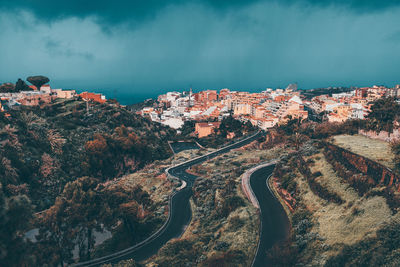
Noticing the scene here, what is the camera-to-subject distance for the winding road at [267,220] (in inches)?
872

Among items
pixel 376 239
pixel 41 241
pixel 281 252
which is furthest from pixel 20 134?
pixel 376 239

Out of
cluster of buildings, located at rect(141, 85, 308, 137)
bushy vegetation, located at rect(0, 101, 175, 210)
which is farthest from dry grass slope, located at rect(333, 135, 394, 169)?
cluster of buildings, located at rect(141, 85, 308, 137)

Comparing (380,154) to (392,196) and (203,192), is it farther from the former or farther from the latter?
(203,192)

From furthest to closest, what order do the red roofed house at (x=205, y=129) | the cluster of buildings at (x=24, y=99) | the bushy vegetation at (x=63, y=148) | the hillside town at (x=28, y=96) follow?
1. the red roofed house at (x=205, y=129)
2. the hillside town at (x=28, y=96)
3. the cluster of buildings at (x=24, y=99)
4. the bushy vegetation at (x=63, y=148)

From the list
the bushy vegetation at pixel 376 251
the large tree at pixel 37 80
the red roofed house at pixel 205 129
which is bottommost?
the bushy vegetation at pixel 376 251

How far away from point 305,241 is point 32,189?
3782cm

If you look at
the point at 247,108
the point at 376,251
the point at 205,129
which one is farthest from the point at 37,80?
the point at 376,251

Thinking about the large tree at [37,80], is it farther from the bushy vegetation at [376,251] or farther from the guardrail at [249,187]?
the bushy vegetation at [376,251]

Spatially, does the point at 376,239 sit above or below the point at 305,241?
above

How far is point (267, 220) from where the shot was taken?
87.9 feet

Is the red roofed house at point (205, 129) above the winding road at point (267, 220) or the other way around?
above

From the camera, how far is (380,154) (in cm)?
2914

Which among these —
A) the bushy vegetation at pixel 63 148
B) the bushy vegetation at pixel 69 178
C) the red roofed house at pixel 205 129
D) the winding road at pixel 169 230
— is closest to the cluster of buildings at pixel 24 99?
the bushy vegetation at pixel 69 178

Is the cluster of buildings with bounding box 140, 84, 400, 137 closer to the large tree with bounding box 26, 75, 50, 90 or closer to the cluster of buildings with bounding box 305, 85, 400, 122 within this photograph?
the cluster of buildings with bounding box 305, 85, 400, 122
